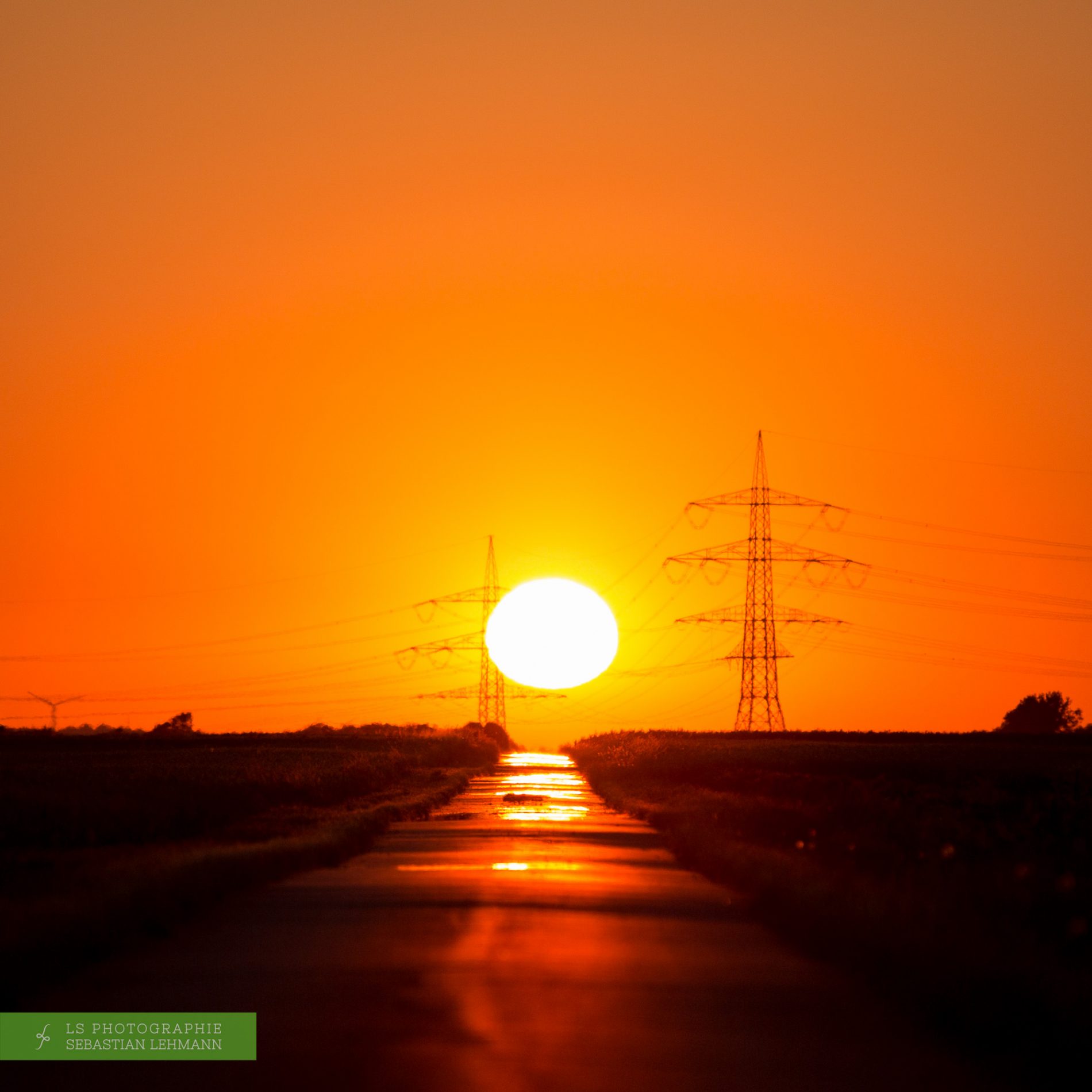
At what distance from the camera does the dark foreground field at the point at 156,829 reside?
1525cm

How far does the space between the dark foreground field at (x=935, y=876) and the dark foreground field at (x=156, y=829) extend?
279 inches

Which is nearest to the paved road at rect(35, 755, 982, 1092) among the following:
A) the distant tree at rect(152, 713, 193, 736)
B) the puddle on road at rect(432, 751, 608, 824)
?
the puddle on road at rect(432, 751, 608, 824)

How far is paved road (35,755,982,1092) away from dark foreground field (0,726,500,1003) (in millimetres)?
596

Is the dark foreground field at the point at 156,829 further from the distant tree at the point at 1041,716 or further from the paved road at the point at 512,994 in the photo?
the distant tree at the point at 1041,716

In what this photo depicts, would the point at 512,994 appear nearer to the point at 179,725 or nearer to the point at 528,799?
the point at 528,799

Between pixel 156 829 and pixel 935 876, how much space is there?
18.1 metres

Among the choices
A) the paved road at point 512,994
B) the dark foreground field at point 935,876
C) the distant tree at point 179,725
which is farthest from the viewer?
the distant tree at point 179,725

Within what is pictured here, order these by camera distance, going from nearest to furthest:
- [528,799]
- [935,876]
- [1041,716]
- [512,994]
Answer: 1. [512,994]
2. [935,876]
3. [528,799]
4. [1041,716]

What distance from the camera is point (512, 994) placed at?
1267cm

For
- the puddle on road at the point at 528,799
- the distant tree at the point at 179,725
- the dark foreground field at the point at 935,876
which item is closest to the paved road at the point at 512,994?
the dark foreground field at the point at 935,876

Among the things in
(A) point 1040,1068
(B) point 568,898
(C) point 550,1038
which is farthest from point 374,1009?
(B) point 568,898

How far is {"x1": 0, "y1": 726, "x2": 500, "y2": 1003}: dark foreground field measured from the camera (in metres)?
15.2

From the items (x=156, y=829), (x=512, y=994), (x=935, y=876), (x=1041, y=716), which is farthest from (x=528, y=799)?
(x=1041, y=716)

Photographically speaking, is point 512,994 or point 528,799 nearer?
point 512,994
